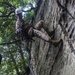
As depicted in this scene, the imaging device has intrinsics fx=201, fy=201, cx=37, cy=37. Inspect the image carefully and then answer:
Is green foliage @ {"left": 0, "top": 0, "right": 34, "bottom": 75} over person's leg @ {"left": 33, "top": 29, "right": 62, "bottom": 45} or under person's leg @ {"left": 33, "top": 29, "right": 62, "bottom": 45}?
under

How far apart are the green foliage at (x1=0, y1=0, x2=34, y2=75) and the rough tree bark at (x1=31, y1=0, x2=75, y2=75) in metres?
4.51

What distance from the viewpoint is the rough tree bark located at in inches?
275

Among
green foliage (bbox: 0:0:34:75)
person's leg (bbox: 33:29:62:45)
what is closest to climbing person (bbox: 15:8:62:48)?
person's leg (bbox: 33:29:62:45)

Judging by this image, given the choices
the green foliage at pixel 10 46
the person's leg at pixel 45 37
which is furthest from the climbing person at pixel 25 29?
the green foliage at pixel 10 46

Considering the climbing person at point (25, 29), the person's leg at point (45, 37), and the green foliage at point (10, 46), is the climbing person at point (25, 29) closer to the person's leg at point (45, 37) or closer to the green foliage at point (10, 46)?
the person's leg at point (45, 37)

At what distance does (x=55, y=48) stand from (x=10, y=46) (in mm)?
10710

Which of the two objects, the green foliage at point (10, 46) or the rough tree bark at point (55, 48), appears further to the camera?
the green foliage at point (10, 46)

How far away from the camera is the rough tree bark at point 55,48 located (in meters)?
6.98

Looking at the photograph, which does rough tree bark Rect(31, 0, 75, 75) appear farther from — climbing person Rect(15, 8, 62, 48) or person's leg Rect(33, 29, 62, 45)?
climbing person Rect(15, 8, 62, 48)

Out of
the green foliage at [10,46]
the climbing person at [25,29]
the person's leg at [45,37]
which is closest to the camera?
the person's leg at [45,37]

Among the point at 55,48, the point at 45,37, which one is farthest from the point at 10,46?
the point at 45,37

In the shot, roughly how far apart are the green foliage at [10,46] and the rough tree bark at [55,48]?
4514 millimetres

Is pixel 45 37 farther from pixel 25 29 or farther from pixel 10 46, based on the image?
pixel 10 46

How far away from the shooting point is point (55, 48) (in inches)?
323
